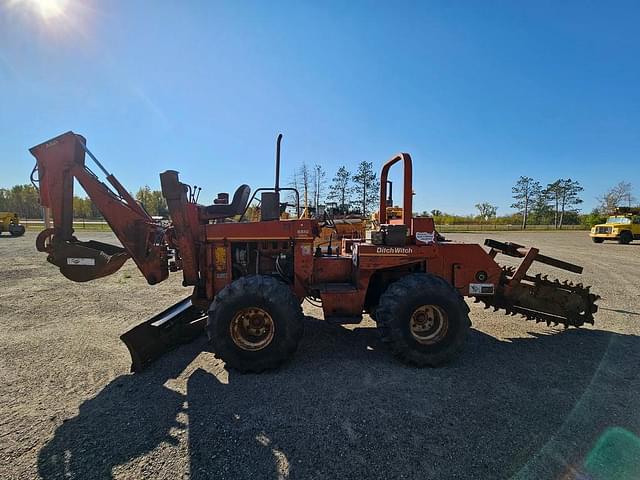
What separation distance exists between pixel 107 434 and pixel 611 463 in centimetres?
410

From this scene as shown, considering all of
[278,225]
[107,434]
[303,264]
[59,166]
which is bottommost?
[107,434]

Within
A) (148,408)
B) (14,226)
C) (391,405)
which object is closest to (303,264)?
(391,405)

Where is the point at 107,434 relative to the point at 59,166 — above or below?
below

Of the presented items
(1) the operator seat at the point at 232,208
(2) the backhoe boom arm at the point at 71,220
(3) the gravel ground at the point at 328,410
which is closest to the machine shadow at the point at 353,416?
(3) the gravel ground at the point at 328,410

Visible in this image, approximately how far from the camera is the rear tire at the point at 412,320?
427 cm

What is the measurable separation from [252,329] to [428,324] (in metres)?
2.26

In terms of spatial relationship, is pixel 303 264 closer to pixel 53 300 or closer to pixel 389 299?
pixel 389 299

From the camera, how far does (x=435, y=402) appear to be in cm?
352

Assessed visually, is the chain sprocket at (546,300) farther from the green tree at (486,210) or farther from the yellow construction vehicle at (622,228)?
the green tree at (486,210)

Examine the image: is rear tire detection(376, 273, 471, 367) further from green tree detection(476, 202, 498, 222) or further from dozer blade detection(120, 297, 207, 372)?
green tree detection(476, 202, 498, 222)

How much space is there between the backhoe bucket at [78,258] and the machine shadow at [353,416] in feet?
5.23

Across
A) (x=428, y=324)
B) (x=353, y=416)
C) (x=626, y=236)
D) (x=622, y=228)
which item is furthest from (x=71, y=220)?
(x=626, y=236)

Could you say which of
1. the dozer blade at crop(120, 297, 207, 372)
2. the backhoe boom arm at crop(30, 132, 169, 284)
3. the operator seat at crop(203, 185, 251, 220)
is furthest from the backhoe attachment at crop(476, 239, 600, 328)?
the backhoe boom arm at crop(30, 132, 169, 284)

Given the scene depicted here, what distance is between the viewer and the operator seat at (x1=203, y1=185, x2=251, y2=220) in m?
4.99
